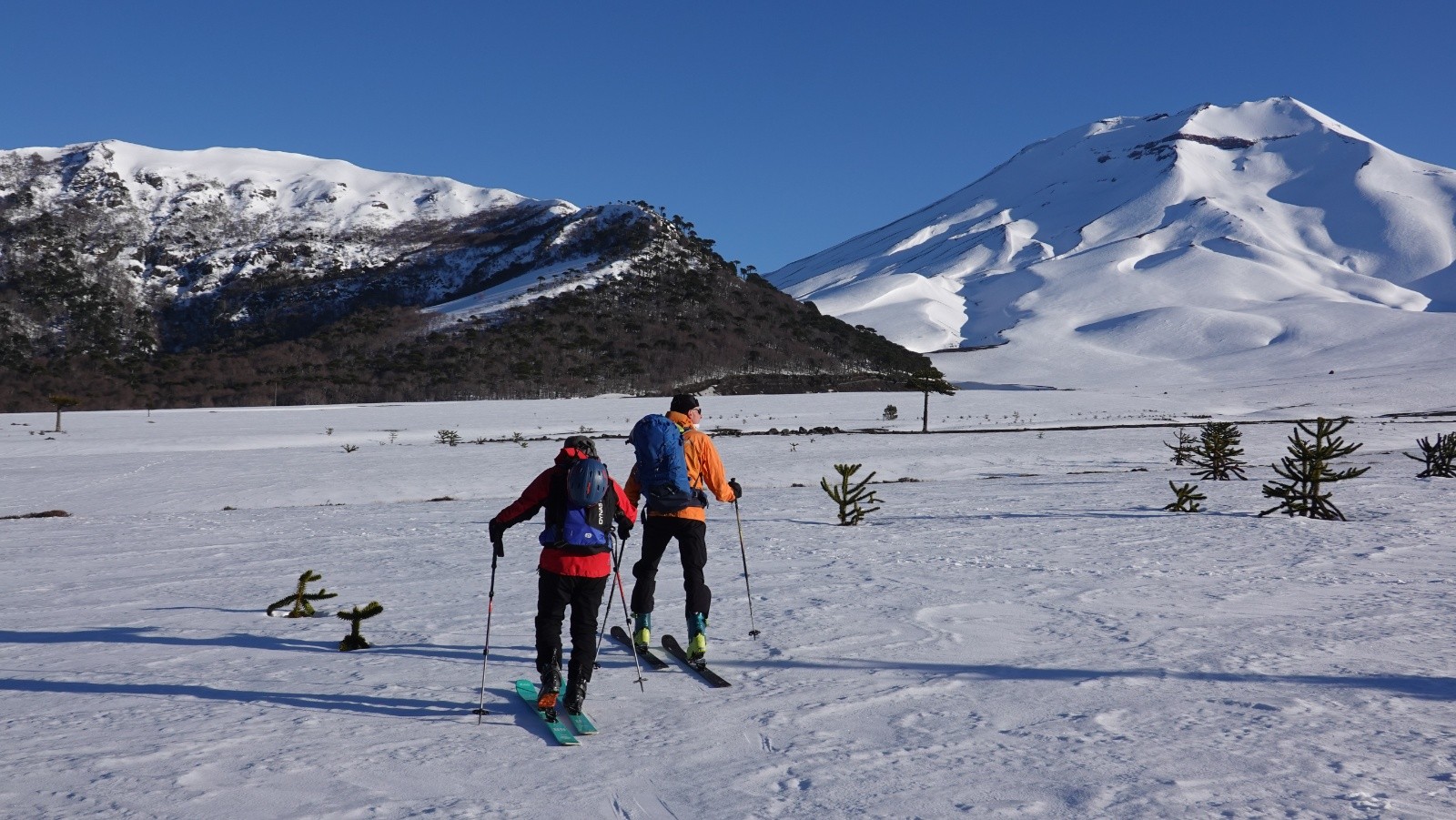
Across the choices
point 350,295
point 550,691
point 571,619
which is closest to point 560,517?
point 571,619

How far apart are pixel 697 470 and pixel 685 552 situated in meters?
0.64

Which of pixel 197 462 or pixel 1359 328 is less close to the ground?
pixel 1359 328

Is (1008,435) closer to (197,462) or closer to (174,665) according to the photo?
(197,462)

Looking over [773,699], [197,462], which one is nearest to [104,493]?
[197,462]

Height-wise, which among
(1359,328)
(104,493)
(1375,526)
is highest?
(1359,328)

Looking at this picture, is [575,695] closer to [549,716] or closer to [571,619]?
[549,716]

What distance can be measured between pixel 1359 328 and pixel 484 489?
467 ft

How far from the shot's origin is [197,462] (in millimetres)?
27703

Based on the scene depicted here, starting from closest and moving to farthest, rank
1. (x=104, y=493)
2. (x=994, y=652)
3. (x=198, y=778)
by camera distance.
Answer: (x=198, y=778) < (x=994, y=652) < (x=104, y=493)

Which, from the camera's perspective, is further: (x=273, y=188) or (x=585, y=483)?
(x=273, y=188)

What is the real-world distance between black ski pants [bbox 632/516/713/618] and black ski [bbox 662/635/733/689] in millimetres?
375

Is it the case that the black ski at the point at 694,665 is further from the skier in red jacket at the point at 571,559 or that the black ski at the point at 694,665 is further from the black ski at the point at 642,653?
the skier in red jacket at the point at 571,559

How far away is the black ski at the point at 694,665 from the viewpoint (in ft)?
21.4

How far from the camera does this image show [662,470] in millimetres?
6949
